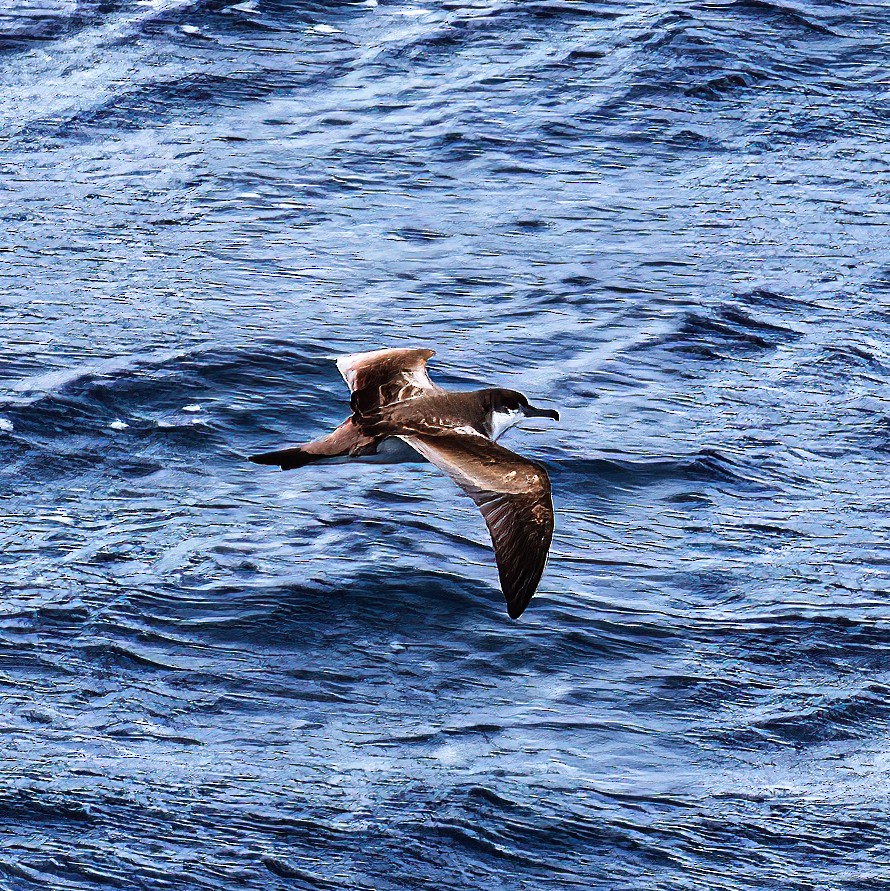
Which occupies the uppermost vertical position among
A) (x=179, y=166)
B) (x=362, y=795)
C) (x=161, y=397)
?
(x=179, y=166)

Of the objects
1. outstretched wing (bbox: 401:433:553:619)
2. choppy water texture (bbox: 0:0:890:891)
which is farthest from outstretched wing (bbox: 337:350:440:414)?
choppy water texture (bbox: 0:0:890:891)

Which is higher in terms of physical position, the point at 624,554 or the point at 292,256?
the point at 292,256

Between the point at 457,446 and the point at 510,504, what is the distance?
1.60ft

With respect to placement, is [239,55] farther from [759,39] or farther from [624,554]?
[624,554]

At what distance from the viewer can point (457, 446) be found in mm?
7641

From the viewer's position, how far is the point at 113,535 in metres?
9.33

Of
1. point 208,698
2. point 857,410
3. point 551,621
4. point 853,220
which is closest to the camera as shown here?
point 208,698

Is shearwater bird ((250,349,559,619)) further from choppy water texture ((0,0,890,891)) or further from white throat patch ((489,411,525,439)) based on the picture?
choppy water texture ((0,0,890,891))

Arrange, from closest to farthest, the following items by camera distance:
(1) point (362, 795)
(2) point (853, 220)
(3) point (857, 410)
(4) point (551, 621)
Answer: (1) point (362, 795)
(4) point (551, 621)
(3) point (857, 410)
(2) point (853, 220)

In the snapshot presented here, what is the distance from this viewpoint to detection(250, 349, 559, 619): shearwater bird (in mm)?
7199

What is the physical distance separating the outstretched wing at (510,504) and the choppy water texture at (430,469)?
1121mm

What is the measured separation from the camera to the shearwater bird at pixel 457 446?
7199 mm

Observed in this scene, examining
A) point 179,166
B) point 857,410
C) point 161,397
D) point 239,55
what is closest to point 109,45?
point 239,55

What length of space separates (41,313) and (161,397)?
1.34 meters
